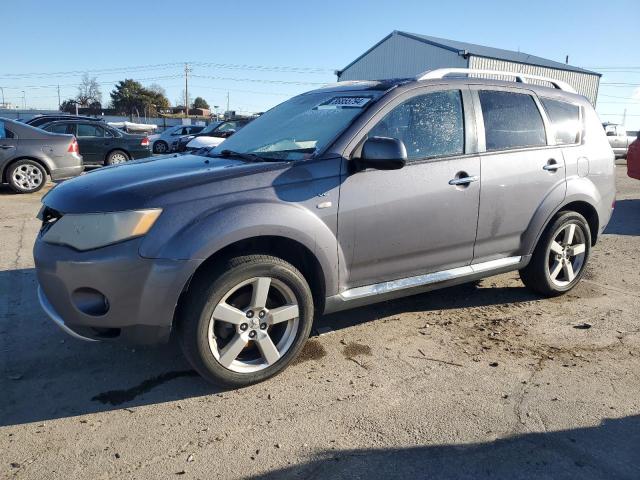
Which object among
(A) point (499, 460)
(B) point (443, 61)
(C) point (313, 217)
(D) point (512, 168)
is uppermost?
(B) point (443, 61)

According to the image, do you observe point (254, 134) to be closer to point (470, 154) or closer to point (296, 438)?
point (470, 154)

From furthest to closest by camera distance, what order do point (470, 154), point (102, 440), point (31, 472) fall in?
1. point (470, 154)
2. point (102, 440)
3. point (31, 472)

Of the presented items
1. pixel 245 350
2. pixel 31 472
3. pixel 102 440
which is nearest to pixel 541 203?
pixel 245 350

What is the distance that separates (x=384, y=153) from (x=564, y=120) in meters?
2.29

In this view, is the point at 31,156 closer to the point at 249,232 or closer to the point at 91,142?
the point at 91,142

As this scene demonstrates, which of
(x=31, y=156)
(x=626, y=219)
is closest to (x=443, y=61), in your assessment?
(x=626, y=219)

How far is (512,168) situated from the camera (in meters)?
4.02

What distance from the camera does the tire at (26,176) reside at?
382 inches

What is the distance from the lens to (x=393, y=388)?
3115 mm

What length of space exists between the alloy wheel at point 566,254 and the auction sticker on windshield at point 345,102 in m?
2.15

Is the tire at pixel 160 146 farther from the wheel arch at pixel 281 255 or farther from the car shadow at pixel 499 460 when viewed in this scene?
the car shadow at pixel 499 460

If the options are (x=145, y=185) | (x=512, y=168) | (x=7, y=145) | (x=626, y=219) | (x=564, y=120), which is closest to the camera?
(x=145, y=185)

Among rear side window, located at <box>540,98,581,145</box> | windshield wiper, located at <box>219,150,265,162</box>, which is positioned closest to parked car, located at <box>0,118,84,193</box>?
windshield wiper, located at <box>219,150,265,162</box>

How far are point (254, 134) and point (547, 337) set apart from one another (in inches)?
108
